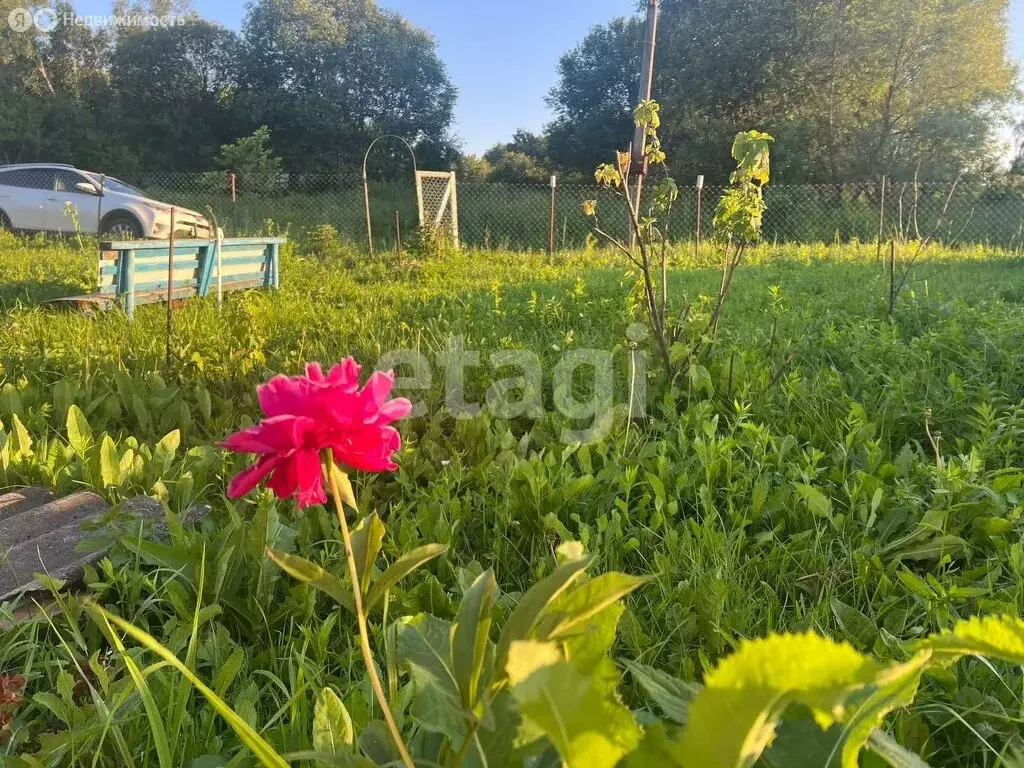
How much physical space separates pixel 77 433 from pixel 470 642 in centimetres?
188

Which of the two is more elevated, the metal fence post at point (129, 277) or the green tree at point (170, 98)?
the green tree at point (170, 98)

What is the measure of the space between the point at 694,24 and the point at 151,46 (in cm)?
1752

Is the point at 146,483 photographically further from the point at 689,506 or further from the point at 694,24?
the point at 694,24

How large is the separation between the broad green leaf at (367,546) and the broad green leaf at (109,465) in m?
1.45

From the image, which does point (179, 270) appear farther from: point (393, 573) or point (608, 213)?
point (608, 213)

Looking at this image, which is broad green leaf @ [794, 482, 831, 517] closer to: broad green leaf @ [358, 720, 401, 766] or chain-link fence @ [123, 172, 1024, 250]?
broad green leaf @ [358, 720, 401, 766]

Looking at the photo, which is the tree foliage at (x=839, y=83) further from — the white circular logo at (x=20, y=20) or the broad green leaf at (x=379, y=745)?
the broad green leaf at (x=379, y=745)

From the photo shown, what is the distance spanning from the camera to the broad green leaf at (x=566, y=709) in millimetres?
335

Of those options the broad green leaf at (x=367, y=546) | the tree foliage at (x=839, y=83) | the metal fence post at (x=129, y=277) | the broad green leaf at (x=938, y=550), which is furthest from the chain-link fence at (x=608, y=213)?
the broad green leaf at (x=367, y=546)

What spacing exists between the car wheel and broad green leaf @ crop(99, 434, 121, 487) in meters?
8.17

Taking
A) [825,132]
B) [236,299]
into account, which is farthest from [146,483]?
[825,132]

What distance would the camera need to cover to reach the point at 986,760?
949 millimetres

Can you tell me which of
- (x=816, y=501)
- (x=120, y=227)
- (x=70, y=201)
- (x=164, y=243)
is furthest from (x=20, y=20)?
(x=816, y=501)

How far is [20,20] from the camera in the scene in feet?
67.2
